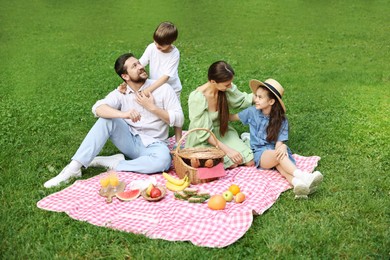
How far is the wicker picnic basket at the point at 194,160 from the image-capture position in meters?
5.65

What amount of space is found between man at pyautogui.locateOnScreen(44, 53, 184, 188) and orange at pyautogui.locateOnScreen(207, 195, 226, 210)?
1.04 meters

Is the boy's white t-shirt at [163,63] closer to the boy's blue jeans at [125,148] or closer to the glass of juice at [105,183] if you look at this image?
the boy's blue jeans at [125,148]

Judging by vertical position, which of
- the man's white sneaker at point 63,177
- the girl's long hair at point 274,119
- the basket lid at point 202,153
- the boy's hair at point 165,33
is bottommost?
the man's white sneaker at point 63,177

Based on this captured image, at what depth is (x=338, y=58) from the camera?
12.9 meters

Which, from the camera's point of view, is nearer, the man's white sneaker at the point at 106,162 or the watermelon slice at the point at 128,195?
the watermelon slice at the point at 128,195

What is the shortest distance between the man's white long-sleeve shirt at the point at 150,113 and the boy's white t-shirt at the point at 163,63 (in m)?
0.60

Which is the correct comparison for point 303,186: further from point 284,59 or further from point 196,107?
point 284,59

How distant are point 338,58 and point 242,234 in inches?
365

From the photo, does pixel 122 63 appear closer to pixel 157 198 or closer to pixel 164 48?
pixel 164 48

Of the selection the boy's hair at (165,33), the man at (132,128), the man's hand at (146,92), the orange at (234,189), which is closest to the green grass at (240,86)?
the man at (132,128)

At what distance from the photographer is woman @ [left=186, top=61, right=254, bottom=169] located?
19.3 feet

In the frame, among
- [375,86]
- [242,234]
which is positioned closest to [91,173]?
[242,234]

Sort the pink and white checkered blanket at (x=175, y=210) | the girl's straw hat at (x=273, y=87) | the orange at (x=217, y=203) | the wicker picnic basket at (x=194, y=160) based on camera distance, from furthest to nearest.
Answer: the girl's straw hat at (x=273, y=87), the wicker picnic basket at (x=194, y=160), the orange at (x=217, y=203), the pink and white checkered blanket at (x=175, y=210)

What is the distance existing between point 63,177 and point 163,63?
207 cm
